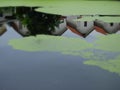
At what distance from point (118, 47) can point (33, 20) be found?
164 cm

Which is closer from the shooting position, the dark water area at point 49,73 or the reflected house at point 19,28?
the dark water area at point 49,73

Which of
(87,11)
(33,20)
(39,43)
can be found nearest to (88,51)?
(39,43)

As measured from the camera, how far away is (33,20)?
4.14 m

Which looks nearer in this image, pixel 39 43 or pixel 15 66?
pixel 15 66

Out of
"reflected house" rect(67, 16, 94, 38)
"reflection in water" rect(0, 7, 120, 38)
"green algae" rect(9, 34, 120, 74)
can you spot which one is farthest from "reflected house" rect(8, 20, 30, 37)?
"reflected house" rect(67, 16, 94, 38)

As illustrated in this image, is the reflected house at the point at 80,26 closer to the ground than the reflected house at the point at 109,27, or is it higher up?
closer to the ground

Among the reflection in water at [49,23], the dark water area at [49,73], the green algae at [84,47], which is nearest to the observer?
the dark water area at [49,73]

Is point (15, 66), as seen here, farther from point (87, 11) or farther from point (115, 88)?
point (87, 11)

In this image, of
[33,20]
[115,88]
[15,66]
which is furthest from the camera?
[33,20]

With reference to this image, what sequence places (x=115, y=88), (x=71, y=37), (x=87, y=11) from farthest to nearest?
(x=87, y=11), (x=71, y=37), (x=115, y=88)

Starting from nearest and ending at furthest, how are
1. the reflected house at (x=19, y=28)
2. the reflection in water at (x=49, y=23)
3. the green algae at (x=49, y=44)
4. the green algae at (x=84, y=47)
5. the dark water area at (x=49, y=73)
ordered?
the dark water area at (x=49, y=73) < the green algae at (x=84, y=47) < the green algae at (x=49, y=44) < the reflected house at (x=19, y=28) < the reflection in water at (x=49, y=23)

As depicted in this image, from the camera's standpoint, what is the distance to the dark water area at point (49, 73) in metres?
2.00

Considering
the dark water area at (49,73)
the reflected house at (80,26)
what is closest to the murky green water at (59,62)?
the dark water area at (49,73)

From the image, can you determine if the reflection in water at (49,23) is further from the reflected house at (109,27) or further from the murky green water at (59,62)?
the murky green water at (59,62)
